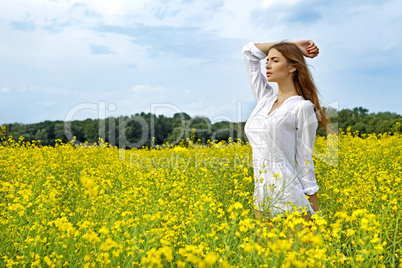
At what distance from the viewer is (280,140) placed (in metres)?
2.44

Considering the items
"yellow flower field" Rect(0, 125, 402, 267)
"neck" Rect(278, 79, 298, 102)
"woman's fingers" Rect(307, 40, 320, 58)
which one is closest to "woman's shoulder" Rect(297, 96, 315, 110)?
"neck" Rect(278, 79, 298, 102)

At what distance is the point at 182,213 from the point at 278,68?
1403 mm

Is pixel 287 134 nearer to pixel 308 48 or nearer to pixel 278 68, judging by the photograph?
pixel 278 68

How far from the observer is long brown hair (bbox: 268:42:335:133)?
260 cm

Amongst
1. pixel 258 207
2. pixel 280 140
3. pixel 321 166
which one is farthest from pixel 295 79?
pixel 321 166

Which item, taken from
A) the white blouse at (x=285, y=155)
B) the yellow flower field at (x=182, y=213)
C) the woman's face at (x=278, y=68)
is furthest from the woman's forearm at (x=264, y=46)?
the yellow flower field at (x=182, y=213)

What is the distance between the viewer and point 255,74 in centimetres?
284

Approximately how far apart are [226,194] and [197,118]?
4.56 metres

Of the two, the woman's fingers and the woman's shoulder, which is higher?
the woman's fingers

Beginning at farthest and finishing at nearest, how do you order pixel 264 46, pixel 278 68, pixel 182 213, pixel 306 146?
pixel 182 213, pixel 264 46, pixel 278 68, pixel 306 146

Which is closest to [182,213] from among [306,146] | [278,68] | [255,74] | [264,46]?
[306,146]

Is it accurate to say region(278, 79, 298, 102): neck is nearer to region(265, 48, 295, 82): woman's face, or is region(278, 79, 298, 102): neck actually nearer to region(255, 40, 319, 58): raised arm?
region(265, 48, 295, 82): woman's face

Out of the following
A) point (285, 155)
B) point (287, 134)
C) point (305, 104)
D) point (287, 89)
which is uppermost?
point (287, 89)

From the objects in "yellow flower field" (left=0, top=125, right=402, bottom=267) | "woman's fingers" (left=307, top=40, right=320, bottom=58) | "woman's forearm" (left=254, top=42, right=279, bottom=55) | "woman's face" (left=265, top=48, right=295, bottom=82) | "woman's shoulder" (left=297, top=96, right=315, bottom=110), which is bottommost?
"yellow flower field" (left=0, top=125, right=402, bottom=267)
